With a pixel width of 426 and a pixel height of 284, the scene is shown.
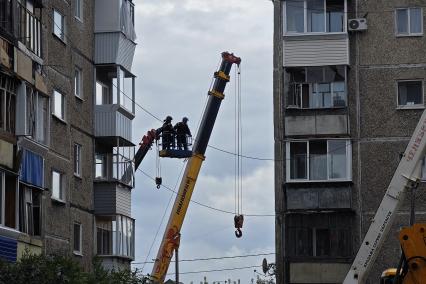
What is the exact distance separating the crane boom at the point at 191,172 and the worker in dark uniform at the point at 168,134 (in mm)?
949

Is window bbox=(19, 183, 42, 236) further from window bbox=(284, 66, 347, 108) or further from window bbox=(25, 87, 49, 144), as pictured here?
window bbox=(284, 66, 347, 108)

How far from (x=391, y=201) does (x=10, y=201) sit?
11.0 metres

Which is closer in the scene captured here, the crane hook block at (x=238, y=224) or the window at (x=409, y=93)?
the crane hook block at (x=238, y=224)

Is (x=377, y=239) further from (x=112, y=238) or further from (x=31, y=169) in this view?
(x=112, y=238)

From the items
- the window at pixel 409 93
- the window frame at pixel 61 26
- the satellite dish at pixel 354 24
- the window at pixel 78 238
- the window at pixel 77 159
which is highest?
the satellite dish at pixel 354 24

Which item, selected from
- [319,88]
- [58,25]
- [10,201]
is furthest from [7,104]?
[319,88]

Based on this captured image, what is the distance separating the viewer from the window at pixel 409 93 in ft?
185

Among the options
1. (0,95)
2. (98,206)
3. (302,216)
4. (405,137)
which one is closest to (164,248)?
(98,206)

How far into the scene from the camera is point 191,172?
53062 mm

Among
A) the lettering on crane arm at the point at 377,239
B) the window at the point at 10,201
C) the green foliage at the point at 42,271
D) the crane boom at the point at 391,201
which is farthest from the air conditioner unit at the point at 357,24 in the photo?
the green foliage at the point at 42,271

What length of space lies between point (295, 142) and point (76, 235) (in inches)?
440

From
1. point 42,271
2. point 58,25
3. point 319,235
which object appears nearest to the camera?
point 42,271

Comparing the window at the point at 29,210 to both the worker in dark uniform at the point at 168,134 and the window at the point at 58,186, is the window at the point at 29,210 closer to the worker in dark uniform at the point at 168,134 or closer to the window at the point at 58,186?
the window at the point at 58,186

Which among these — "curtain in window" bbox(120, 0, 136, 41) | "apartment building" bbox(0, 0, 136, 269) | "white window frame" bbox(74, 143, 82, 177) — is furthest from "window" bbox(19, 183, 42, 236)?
"curtain in window" bbox(120, 0, 136, 41)
